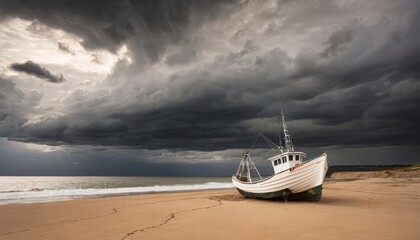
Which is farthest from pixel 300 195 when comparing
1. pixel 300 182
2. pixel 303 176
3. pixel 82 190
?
pixel 82 190

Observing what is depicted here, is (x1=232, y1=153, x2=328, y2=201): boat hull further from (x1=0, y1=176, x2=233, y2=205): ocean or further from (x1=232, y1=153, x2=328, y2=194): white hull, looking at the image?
(x1=0, y1=176, x2=233, y2=205): ocean

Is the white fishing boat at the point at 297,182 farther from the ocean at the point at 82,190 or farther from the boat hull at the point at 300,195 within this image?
the ocean at the point at 82,190

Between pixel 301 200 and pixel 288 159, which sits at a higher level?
pixel 288 159

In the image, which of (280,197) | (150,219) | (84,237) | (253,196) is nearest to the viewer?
(84,237)

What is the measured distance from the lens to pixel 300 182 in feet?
72.6

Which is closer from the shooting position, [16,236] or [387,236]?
[387,236]

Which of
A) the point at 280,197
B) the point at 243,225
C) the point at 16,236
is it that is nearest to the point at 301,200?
the point at 280,197

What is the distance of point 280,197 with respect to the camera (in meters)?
24.3

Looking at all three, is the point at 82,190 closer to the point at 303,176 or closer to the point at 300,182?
the point at 300,182

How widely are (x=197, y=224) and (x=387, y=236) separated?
7.97m

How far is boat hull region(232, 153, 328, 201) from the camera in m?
21.8

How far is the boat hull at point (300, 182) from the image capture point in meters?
21.8

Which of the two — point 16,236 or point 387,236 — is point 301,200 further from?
point 16,236

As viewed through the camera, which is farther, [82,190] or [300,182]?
[82,190]
